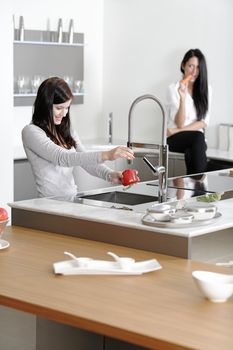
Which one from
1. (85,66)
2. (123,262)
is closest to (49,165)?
(123,262)

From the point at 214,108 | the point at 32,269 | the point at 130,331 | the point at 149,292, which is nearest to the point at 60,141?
the point at 32,269

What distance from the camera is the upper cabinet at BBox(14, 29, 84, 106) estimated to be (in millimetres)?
7211

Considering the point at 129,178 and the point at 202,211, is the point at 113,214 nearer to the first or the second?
the point at 202,211

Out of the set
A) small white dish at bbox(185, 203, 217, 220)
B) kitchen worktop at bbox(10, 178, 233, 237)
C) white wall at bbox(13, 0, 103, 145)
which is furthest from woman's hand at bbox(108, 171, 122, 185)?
white wall at bbox(13, 0, 103, 145)

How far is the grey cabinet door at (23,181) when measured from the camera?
664cm

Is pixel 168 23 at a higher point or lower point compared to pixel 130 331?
higher

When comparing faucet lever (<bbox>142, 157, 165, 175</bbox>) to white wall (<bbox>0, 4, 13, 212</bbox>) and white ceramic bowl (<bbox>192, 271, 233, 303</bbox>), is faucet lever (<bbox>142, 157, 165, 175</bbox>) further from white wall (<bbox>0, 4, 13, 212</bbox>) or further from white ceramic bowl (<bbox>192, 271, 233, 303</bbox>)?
white wall (<bbox>0, 4, 13, 212</bbox>)

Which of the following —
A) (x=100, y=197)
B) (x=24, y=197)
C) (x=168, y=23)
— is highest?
(x=168, y=23)

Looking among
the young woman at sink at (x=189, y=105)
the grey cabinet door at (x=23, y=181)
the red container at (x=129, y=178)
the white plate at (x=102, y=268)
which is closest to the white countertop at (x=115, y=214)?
the white plate at (x=102, y=268)

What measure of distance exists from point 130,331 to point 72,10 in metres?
5.75

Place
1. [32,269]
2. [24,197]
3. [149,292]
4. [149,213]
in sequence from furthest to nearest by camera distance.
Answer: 1. [24,197]
2. [149,213]
3. [32,269]
4. [149,292]

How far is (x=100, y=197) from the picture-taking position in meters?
4.32

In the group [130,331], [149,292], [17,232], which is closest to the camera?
[130,331]

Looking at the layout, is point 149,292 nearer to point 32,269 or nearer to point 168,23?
point 32,269
